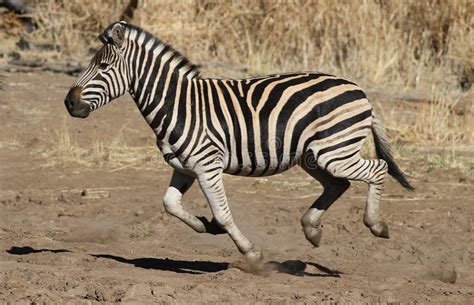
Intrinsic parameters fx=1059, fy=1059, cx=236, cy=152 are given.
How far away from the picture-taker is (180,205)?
7523mm

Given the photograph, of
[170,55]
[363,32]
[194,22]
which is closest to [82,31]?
[194,22]

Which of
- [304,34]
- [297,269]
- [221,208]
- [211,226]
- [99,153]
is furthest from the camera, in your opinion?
[304,34]

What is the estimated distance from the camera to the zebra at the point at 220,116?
289 inches

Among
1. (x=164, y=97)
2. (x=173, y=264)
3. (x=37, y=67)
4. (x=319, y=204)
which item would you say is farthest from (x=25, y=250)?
(x=37, y=67)

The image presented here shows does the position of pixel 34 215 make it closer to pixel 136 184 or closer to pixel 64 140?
pixel 136 184

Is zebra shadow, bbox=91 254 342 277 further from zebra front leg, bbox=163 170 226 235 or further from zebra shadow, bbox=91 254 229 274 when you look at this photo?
zebra front leg, bbox=163 170 226 235

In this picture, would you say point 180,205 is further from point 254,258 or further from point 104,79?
point 104,79

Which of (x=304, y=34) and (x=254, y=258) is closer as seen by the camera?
(x=254, y=258)

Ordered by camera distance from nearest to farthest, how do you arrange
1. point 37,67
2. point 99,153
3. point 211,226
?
point 211,226 → point 99,153 → point 37,67

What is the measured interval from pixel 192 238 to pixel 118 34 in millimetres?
2298

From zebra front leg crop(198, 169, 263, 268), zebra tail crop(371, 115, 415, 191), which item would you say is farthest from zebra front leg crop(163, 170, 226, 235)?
zebra tail crop(371, 115, 415, 191)

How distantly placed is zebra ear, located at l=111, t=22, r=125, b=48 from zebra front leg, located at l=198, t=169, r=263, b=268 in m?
1.11

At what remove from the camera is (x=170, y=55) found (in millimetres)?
7566

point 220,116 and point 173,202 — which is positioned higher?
point 220,116
